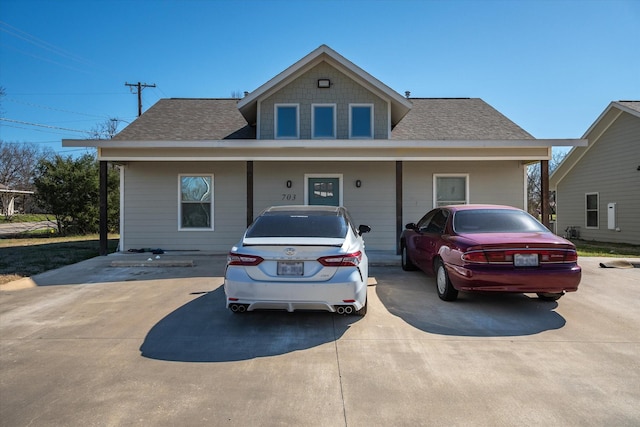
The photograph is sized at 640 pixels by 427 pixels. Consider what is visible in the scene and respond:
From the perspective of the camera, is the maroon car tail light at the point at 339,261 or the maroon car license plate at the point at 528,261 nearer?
the maroon car tail light at the point at 339,261

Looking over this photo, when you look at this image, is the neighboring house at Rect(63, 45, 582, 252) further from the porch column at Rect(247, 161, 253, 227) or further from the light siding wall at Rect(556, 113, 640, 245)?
the light siding wall at Rect(556, 113, 640, 245)

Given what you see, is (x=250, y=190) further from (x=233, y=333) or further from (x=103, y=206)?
(x=233, y=333)

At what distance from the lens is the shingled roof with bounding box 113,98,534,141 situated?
12930mm

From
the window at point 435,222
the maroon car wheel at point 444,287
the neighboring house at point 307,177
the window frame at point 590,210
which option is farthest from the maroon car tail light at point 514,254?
the window frame at point 590,210

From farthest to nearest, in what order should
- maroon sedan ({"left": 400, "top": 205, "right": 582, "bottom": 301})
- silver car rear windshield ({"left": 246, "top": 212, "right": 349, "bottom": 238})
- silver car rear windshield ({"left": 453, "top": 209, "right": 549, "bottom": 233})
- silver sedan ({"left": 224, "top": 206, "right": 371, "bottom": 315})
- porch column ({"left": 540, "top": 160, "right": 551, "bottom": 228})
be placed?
porch column ({"left": 540, "top": 160, "right": 551, "bottom": 228}) → silver car rear windshield ({"left": 453, "top": 209, "right": 549, "bottom": 233}) → maroon sedan ({"left": 400, "top": 205, "right": 582, "bottom": 301}) → silver car rear windshield ({"left": 246, "top": 212, "right": 349, "bottom": 238}) → silver sedan ({"left": 224, "top": 206, "right": 371, "bottom": 315})

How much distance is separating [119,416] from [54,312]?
12.1ft

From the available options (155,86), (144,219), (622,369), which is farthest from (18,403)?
→ (155,86)

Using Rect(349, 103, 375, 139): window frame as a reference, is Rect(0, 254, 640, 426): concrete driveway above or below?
below

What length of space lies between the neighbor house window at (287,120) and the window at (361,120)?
5.53ft

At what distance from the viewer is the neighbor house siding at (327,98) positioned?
12.6 meters

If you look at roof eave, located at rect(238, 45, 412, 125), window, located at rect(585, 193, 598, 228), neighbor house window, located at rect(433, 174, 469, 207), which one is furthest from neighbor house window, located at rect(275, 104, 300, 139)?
window, located at rect(585, 193, 598, 228)

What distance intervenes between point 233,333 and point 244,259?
0.90 m

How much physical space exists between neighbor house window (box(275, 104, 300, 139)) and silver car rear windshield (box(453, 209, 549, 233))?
6948 mm

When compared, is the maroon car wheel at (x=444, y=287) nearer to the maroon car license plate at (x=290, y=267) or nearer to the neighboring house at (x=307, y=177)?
the maroon car license plate at (x=290, y=267)
